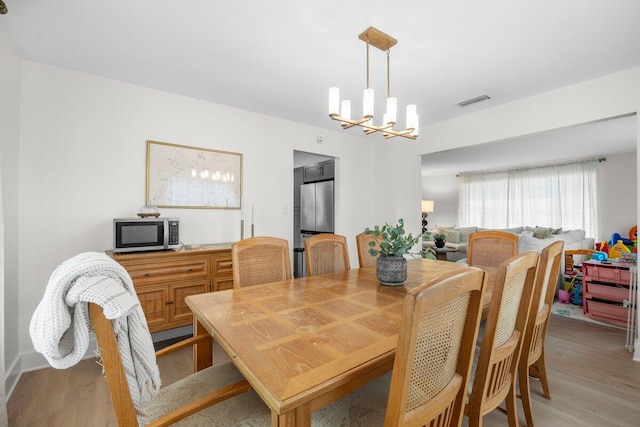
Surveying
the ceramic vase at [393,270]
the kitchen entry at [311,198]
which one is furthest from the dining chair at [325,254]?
the kitchen entry at [311,198]

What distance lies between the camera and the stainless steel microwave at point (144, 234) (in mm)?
2411

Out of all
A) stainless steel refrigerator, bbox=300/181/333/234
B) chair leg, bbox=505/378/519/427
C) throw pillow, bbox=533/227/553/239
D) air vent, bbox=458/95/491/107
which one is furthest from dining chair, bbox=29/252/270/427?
throw pillow, bbox=533/227/553/239

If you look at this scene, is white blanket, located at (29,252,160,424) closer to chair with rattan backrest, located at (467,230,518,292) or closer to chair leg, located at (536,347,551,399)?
chair leg, located at (536,347,551,399)

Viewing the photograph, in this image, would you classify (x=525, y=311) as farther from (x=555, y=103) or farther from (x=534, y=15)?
(x=555, y=103)

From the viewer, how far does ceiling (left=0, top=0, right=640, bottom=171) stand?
5.72 ft

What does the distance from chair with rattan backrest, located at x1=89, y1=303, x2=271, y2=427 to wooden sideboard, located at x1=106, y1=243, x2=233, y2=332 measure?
127cm

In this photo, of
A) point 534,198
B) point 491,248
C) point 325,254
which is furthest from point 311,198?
point 534,198

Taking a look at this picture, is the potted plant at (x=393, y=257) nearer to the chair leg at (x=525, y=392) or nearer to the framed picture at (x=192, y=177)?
the chair leg at (x=525, y=392)

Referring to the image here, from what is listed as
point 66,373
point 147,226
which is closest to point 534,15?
point 147,226

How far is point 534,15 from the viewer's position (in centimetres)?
179

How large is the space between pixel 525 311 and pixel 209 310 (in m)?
1.46

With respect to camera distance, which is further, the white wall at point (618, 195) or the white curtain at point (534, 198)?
the white curtain at point (534, 198)

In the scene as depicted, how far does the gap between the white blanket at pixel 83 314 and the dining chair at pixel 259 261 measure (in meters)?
0.91

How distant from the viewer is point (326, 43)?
6.81 feet
